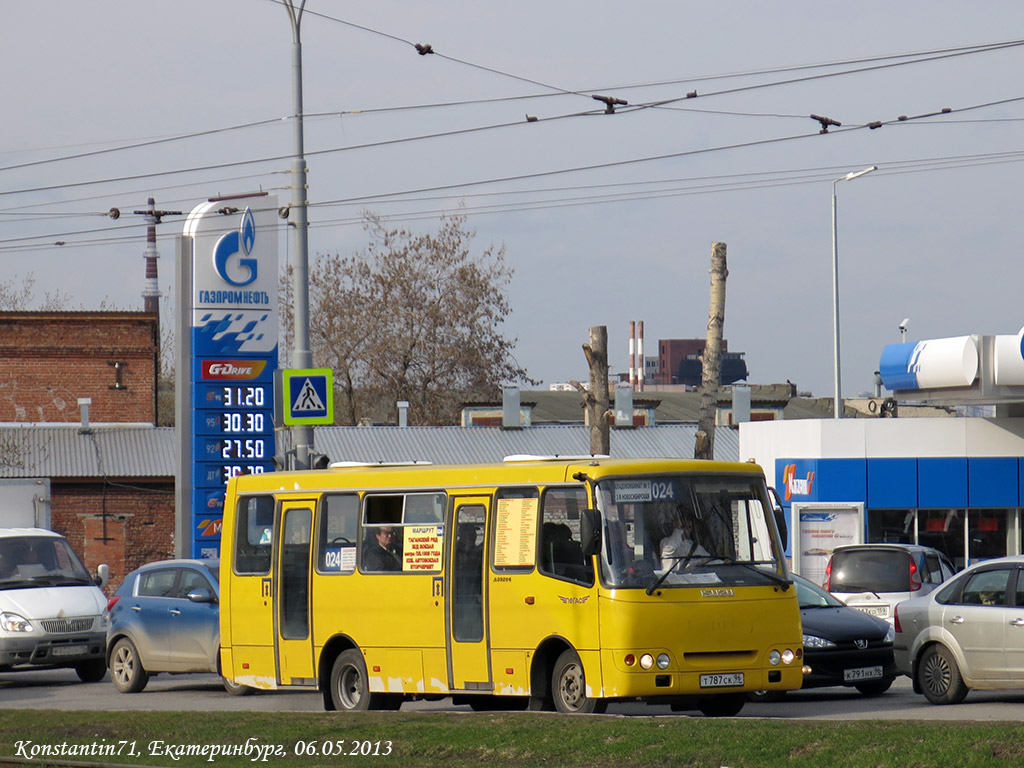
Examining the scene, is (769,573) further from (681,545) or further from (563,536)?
(563,536)

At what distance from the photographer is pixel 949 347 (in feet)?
88.5

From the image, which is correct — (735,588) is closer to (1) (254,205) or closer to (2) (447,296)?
(1) (254,205)

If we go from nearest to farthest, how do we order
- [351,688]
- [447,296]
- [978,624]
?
[978,624] < [351,688] < [447,296]

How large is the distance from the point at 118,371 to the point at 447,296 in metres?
15.0

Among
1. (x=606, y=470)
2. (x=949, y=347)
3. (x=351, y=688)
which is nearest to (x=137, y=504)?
(x=949, y=347)

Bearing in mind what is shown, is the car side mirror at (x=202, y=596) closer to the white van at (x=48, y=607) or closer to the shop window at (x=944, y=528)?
the white van at (x=48, y=607)

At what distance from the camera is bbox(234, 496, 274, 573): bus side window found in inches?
645

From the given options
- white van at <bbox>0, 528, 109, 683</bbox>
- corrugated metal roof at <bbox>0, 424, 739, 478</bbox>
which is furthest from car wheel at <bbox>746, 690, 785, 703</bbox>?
corrugated metal roof at <bbox>0, 424, 739, 478</bbox>

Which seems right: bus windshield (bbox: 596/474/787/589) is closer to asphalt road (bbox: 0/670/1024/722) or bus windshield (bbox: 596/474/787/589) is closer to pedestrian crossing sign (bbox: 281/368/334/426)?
asphalt road (bbox: 0/670/1024/722)

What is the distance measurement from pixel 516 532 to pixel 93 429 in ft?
121

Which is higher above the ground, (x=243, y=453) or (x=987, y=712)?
(x=243, y=453)

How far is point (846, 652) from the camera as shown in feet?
52.7

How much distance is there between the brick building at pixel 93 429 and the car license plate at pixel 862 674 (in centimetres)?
2900

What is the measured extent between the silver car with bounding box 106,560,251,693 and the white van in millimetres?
956
